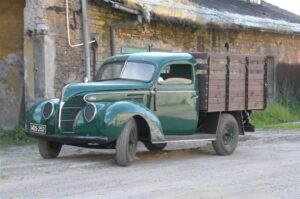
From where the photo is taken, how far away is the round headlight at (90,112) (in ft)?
31.7

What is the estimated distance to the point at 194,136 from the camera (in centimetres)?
1139

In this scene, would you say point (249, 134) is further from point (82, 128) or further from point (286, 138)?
point (82, 128)

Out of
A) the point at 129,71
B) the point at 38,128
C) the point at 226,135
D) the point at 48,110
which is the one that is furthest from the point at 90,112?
the point at 226,135

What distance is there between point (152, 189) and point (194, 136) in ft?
11.5

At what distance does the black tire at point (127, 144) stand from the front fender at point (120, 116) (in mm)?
100

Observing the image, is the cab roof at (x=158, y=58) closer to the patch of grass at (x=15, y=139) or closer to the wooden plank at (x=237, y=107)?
the wooden plank at (x=237, y=107)

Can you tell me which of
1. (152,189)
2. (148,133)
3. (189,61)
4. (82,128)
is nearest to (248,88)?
(189,61)

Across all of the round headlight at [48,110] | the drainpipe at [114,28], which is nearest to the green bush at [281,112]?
the drainpipe at [114,28]

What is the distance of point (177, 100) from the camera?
1109cm

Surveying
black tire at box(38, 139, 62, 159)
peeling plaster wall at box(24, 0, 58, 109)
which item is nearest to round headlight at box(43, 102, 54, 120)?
black tire at box(38, 139, 62, 159)

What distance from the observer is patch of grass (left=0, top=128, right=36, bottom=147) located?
13406 mm

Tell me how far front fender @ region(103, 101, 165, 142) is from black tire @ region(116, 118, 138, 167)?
100mm

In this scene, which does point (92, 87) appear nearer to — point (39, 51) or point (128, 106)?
point (128, 106)

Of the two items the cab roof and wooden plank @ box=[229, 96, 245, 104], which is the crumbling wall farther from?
wooden plank @ box=[229, 96, 245, 104]
